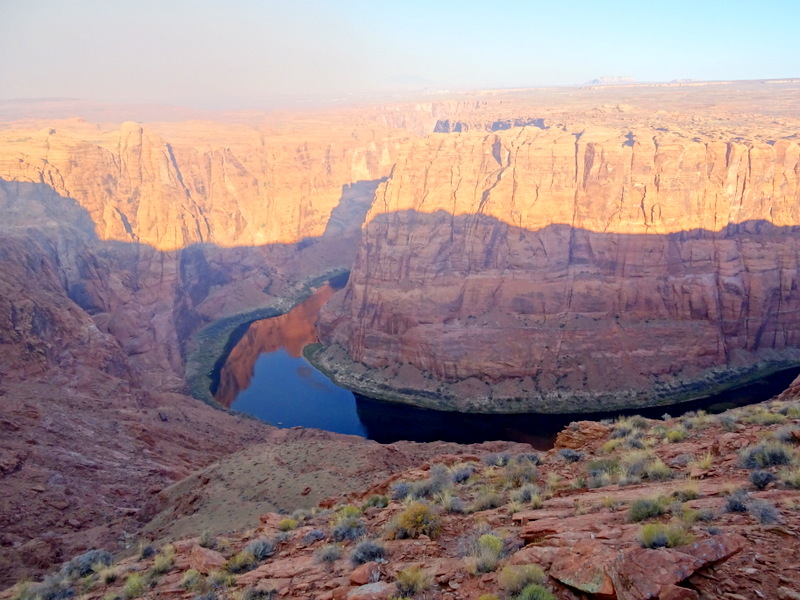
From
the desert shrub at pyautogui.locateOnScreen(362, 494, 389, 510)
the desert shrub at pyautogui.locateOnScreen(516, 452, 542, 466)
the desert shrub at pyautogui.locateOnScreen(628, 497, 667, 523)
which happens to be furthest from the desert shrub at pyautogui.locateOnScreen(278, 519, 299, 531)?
the desert shrub at pyautogui.locateOnScreen(628, 497, 667, 523)

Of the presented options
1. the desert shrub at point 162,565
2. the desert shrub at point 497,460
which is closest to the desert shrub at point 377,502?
the desert shrub at point 497,460

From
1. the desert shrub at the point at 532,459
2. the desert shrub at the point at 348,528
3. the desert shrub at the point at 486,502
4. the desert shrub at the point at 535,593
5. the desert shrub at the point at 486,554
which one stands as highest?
the desert shrub at the point at 535,593

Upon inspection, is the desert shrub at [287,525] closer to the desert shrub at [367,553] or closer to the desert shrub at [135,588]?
the desert shrub at [135,588]

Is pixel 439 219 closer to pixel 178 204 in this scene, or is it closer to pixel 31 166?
pixel 178 204

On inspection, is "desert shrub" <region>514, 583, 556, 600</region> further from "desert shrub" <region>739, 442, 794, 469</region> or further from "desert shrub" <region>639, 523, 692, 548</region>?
"desert shrub" <region>739, 442, 794, 469</region>

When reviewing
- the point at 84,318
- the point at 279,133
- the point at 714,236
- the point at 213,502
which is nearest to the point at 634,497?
the point at 213,502

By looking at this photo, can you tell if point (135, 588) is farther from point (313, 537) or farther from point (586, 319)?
point (586, 319)
